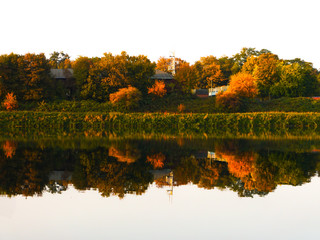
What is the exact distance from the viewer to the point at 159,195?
10930 mm

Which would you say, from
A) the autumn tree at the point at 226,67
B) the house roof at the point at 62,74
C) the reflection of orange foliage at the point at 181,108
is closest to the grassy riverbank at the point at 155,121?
the reflection of orange foliage at the point at 181,108

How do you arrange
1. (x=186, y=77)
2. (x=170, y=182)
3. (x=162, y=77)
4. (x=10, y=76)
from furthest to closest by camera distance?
(x=162, y=77)
(x=186, y=77)
(x=10, y=76)
(x=170, y=182)

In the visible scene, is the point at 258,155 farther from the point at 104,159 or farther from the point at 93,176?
the point at 93,176

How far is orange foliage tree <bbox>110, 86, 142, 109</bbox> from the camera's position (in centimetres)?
4941

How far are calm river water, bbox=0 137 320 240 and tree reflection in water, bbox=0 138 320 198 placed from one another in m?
0.04

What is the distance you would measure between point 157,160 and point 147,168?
204 cm

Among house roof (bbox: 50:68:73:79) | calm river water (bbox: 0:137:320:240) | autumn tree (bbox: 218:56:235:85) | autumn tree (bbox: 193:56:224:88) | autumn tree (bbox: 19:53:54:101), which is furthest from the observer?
autumn tree (bbox: 218:56:235:85)

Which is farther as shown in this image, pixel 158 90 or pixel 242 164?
pixel 158 90

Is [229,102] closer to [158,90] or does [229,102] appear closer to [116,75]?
[158,90]

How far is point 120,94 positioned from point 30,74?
45.5 ft

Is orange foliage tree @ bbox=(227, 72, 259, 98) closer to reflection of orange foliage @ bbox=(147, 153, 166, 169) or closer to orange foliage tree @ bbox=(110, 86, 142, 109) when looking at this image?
orange foliage tree @ bbox=(110, 86, 142, 109)

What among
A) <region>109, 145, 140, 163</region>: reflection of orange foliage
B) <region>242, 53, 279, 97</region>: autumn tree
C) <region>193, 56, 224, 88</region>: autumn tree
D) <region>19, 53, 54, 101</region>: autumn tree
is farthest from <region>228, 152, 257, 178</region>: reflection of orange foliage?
<region>193, 56, 224, 88</region>: autumn tree

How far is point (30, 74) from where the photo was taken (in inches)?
2039

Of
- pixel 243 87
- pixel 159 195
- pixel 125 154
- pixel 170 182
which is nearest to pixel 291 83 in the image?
pixel 243 87
